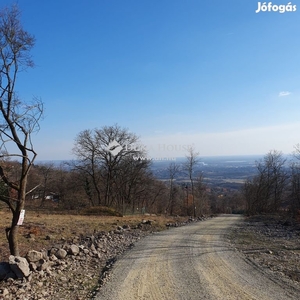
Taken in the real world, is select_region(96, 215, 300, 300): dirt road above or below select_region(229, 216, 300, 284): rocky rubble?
above

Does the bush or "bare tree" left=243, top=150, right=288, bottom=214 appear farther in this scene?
"bare tree" left=243, top=150, right=288, bottom=214

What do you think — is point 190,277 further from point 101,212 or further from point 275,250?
point 101,212

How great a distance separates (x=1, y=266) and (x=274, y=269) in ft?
24.1

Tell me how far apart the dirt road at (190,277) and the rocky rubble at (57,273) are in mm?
536

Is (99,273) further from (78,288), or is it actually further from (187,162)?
(187,162)

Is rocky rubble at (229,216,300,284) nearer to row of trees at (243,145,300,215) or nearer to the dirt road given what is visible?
the dirt road

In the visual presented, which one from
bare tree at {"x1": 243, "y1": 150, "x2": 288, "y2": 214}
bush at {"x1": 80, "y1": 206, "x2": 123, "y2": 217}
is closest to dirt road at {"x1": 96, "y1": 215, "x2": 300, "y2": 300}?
bush at {"x1": 80, "y1": 206, "x2": 123, "y2": 217}

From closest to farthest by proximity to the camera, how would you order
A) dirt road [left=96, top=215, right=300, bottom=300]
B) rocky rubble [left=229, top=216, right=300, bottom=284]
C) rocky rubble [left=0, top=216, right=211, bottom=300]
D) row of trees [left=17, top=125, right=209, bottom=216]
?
dirt road [left=96, top=215, right=300, bottom=300], rocky rubble [left=0, top=216, right=211, bottom=300], rocky rubble [left=229, top=216, right=300, bottom=284], row of trees [left=17, top=125, right=209, bottom=216]

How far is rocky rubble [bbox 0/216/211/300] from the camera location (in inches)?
261

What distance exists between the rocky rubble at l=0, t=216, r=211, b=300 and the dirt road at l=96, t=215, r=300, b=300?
0.54 meters

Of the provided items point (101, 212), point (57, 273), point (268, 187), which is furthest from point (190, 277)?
point (268, 187)

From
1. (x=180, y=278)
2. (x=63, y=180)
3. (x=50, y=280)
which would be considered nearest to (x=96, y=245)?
(x=50, y=280)

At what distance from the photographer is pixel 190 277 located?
7.52m

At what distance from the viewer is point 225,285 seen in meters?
6.84
